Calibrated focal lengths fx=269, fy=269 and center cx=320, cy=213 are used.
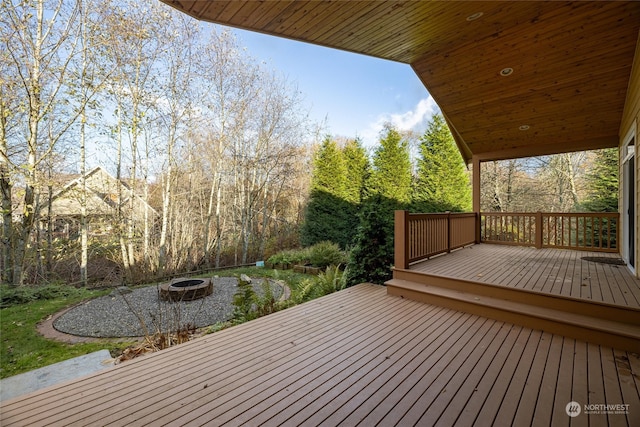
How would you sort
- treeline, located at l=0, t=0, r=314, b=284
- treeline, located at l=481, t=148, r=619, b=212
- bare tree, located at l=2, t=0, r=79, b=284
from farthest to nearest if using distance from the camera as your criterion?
1. treeline, located at l=481, t=148, r=619, b=212
2. treeline, located at l=0, t=0, r=314, b=284
3. bare tree, located at l=2, t=0, r=79, b=284

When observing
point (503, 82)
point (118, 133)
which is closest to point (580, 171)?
point (503, 82)

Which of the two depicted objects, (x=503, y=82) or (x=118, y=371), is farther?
(x=503, y=82)

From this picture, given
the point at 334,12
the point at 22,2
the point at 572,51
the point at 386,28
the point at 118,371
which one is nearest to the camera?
the point at 118,371

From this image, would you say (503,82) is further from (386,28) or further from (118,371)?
(118,371)

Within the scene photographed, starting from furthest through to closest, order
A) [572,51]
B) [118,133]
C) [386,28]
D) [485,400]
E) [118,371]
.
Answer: [118,133] → [572,51] → [386,28] → [118,371] → [485,400]

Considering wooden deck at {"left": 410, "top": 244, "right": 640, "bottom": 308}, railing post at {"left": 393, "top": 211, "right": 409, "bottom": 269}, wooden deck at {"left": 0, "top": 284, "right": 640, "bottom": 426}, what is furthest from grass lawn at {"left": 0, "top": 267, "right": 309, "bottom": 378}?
wooden deck at {"left": 410, "top": 244, "right": 640, "bottom": 308}

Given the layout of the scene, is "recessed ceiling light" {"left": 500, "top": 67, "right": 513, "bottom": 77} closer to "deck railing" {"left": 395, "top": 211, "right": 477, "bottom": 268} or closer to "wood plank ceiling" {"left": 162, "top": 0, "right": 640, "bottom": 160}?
"wood plank ceiling" {"left": 162, "top": 0, "right": 640, "bottom": 160}

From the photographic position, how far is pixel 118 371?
7.57ft

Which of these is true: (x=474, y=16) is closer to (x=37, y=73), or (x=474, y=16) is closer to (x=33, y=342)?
(x=33, y=342)

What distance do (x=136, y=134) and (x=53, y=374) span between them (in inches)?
288

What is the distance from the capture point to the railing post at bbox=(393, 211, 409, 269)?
4.47 metres

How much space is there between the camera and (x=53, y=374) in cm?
306

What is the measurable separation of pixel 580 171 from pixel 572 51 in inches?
440

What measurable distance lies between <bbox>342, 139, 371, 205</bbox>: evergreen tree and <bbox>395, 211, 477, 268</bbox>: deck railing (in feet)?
16.9
